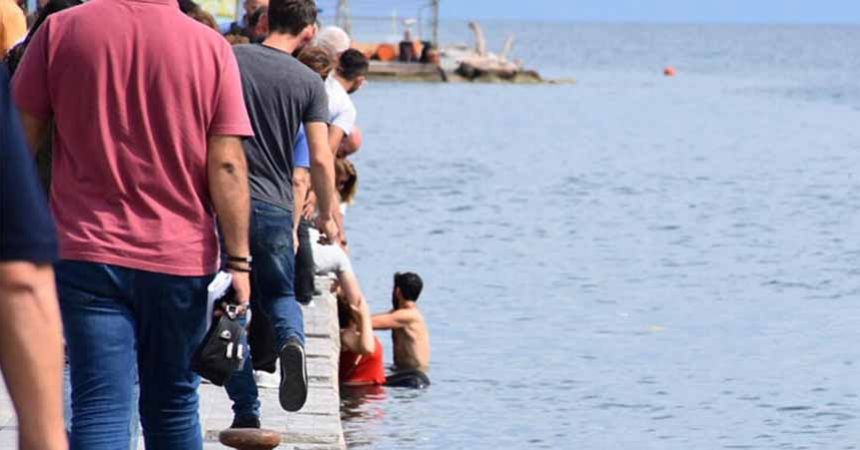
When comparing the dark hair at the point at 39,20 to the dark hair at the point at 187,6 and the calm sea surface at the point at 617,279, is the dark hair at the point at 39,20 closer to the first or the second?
the dark hair at the point at 187,6

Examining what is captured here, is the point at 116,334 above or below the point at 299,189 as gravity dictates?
above

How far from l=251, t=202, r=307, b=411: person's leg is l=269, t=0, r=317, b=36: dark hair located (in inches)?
23.1

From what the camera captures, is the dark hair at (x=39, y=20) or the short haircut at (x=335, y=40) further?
the short haircut at (x=335, y=40)

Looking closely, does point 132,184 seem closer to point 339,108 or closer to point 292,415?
point 292,415

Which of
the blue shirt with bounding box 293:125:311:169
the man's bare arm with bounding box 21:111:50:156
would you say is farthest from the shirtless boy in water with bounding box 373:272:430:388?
the man's bare arm with bounding box 21:111:50:156

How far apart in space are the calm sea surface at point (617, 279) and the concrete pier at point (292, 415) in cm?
150

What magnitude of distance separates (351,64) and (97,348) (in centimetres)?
437

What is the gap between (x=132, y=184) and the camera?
519 centimetres

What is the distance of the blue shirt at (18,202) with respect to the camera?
3094mm

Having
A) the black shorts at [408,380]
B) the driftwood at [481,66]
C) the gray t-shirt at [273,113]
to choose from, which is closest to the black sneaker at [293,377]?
the gray t-shirt at [273,113]

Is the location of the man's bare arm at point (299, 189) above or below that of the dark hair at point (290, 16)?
below

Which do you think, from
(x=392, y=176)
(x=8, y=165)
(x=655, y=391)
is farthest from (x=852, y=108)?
(x=8, y=165)

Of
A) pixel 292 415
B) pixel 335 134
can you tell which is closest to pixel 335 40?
pixel 335 134

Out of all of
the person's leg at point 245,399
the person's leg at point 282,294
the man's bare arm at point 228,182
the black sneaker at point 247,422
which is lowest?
the black sneaker at point 247,422
